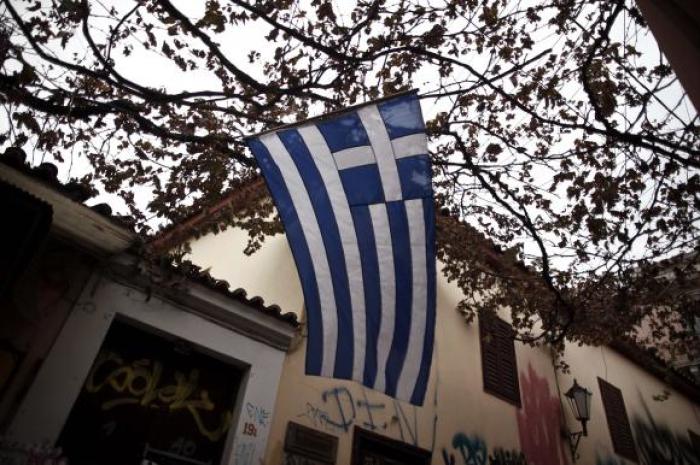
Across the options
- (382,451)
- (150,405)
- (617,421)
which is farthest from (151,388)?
(617,421)

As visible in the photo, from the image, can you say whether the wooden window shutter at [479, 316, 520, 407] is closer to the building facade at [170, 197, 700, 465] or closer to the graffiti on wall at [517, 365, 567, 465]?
the building facade at [170, 197, 700, 465]

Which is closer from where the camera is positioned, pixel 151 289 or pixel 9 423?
pixel 9 423

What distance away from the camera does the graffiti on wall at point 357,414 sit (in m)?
5.72

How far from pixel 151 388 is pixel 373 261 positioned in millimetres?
3536

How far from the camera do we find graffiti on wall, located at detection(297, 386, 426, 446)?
5.72 m

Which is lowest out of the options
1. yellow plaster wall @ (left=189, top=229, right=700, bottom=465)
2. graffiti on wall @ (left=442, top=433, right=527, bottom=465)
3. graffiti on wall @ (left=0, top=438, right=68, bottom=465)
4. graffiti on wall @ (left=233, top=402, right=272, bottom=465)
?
graffiti on wall @ (left=0, top=438, right=68, bottom=465)

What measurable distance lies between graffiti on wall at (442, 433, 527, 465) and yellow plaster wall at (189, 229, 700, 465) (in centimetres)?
2

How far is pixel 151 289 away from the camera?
5.02m

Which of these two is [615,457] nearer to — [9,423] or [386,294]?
[386,294]

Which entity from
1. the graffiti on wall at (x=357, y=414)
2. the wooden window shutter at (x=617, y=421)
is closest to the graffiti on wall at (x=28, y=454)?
the graffiti on wall at (x=357, y=414)

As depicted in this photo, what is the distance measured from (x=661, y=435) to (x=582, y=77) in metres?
10.7

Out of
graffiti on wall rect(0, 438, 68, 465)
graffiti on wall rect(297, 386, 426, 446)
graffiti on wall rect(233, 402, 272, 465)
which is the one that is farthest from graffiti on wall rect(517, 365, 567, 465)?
graffiti on wall rect(0, 438, 68, 465)

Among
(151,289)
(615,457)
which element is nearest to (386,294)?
(151,289)

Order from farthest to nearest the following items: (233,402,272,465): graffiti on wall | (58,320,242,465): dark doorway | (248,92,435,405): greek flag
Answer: (233,402,272,465): graffiti on wall, (58,320,242,465): dark doorway, (248,92,435,405): greek flag
